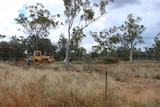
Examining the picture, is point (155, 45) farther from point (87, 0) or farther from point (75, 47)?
point (87, 0)

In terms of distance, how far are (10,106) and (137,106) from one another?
3.37 m

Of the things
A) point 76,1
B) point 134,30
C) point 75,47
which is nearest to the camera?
point 76,1

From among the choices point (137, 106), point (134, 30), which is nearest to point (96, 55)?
point (134, 30)

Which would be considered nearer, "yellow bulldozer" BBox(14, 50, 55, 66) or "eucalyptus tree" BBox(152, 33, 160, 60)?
"yellow bulldozer" BBox(14, 50, 55, 66)

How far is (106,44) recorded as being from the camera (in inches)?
2758

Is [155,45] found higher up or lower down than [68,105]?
higher up

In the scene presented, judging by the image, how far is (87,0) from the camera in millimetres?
43875

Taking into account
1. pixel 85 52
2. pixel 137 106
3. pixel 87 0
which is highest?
pixel 87 0

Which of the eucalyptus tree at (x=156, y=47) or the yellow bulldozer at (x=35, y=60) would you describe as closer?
the yellow bulldozer at (x=35, y=60)

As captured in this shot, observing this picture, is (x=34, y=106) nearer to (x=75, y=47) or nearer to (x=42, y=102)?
(x=42, y=102)

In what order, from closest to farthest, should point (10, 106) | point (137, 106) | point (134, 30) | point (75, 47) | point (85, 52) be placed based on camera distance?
point (10, 106) < point (137, 106) < point (134, 30) < point (75, 47) < point (85, 52)

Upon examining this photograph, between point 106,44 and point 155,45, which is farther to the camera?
point 155,45

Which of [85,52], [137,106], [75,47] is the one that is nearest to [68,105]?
[137,106]

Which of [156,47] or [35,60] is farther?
[156,47]
